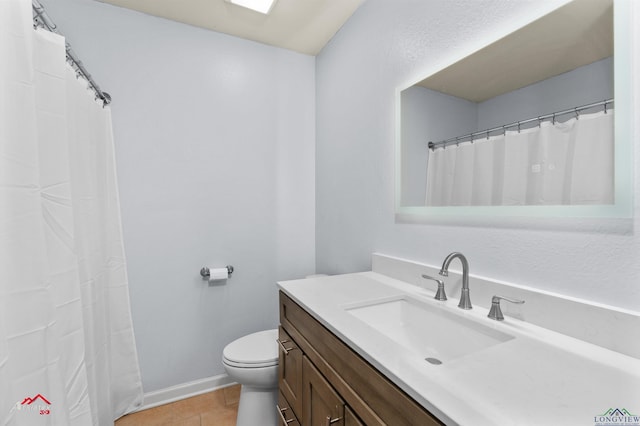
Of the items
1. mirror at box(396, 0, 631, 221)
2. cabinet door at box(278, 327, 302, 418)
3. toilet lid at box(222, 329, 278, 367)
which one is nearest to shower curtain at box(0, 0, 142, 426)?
toilet lid at box(222, 329, 278, 367)

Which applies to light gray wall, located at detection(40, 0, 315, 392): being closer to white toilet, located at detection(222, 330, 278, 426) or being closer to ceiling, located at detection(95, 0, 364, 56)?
ceiling, located at detection(95, 0, 364, 56)

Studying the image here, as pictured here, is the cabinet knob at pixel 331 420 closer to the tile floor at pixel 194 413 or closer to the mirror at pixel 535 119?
the mirror at pixel 535 119

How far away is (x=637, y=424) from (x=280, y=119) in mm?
2114

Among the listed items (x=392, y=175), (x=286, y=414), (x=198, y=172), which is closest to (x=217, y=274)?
(x=198, y=172)

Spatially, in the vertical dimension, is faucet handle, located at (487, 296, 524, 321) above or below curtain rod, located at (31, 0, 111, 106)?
below

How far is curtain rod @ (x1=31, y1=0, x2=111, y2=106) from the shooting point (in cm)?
87

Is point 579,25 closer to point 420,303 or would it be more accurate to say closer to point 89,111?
point 420,303

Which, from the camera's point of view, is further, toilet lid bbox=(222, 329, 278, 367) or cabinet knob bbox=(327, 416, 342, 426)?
toilet lid bbox=(222, 329, 278, 367)

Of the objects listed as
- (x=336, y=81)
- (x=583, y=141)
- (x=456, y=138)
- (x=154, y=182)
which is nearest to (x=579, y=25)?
(x=583, y=141)

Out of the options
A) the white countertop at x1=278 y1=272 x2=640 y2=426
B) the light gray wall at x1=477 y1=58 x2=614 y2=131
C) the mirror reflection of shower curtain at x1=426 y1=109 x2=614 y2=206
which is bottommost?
the white countertop at x1=278 y1=272 x2=640 y2=426

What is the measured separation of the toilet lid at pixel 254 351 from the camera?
1410 mm

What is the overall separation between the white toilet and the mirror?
1.08 metres

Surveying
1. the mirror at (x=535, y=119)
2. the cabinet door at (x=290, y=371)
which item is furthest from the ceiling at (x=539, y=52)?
the cabinet door at (x=290, y=371)

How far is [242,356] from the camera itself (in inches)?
57.1
